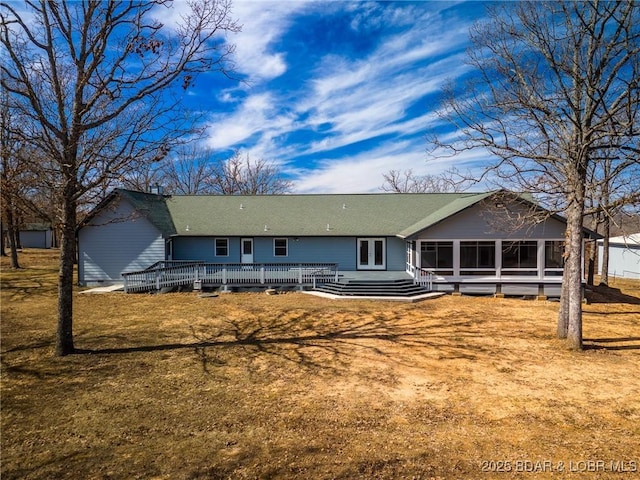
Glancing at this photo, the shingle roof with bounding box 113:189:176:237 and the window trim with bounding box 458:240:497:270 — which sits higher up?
the shingle roof with bounding box 113:189:176:237

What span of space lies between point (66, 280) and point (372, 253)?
685 inches

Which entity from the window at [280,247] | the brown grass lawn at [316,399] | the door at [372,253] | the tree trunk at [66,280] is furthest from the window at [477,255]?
the tree trunk at [66,280]

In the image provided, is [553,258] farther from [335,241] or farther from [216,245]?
[216,245]

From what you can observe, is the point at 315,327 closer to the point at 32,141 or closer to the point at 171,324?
the point at 171,324

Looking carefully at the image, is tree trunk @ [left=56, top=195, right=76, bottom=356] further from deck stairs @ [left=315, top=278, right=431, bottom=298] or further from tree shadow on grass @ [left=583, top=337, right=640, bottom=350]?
tree shadow on grass @ [left=583, top=337, right=640, bottom=350]

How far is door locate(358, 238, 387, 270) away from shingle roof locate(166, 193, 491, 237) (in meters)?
0.69

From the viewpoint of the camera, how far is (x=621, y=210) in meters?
11.0

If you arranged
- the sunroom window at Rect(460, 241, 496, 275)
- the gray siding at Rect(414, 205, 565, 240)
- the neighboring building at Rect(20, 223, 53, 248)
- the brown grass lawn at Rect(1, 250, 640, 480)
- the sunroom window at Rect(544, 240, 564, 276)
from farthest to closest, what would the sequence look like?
the neighboring building at Rect(20, 223, 53, 248) → the sunroom window at Rect(460, 241, 496, 275) → the sunroom window at Rect(544, 240, 564, 276) → the gray siding at Rect(414, 205, 565, 240) → the brown grass lawn at Rect(1, 250, 640, 480)

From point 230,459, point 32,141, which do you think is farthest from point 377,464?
point 32,141

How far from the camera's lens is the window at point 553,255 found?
65.7 ft

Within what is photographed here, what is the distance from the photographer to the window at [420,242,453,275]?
20875mm

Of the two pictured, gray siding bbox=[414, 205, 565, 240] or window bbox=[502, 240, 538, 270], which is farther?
window bbox=[502, 240, 538, 270]

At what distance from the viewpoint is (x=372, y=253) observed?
23625mm

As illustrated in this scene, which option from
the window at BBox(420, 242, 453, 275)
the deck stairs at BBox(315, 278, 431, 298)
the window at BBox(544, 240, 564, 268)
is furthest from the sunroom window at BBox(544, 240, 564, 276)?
the deck stairs at BBox(315, 278, 431, 298)
